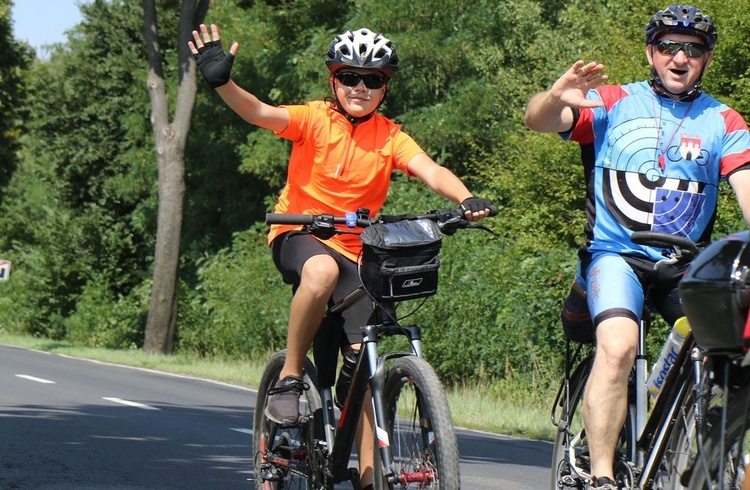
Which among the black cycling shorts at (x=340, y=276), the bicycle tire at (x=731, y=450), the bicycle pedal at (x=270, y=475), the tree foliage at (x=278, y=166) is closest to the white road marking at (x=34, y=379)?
the tree foliage at (x=278, y=166)

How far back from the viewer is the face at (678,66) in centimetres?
512

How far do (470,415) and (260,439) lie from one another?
725 centimetres

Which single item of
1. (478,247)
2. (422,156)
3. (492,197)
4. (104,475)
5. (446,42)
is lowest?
(104,475)

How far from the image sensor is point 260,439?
6379mm

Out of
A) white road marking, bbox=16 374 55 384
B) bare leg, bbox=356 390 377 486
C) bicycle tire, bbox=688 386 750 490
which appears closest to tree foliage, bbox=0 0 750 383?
white road marking, bbox=16 374 55 384

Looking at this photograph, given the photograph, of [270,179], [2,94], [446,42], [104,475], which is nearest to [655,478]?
[104,475]

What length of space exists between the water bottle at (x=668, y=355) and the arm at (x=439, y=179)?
0.99 m

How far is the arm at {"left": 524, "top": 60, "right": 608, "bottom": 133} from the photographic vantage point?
16.3 feet

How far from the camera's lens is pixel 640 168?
507 cm

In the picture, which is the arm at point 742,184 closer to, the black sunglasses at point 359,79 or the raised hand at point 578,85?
the raised hand at point 578,85

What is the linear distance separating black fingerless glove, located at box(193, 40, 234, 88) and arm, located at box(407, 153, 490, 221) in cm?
88

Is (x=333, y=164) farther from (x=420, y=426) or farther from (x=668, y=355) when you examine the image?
(x=668, y=355)

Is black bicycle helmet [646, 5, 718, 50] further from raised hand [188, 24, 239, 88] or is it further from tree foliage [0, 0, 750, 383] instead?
tree foliage [0, 0, 750, 383]

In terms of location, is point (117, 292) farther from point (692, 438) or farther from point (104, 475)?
point (692, 438)
